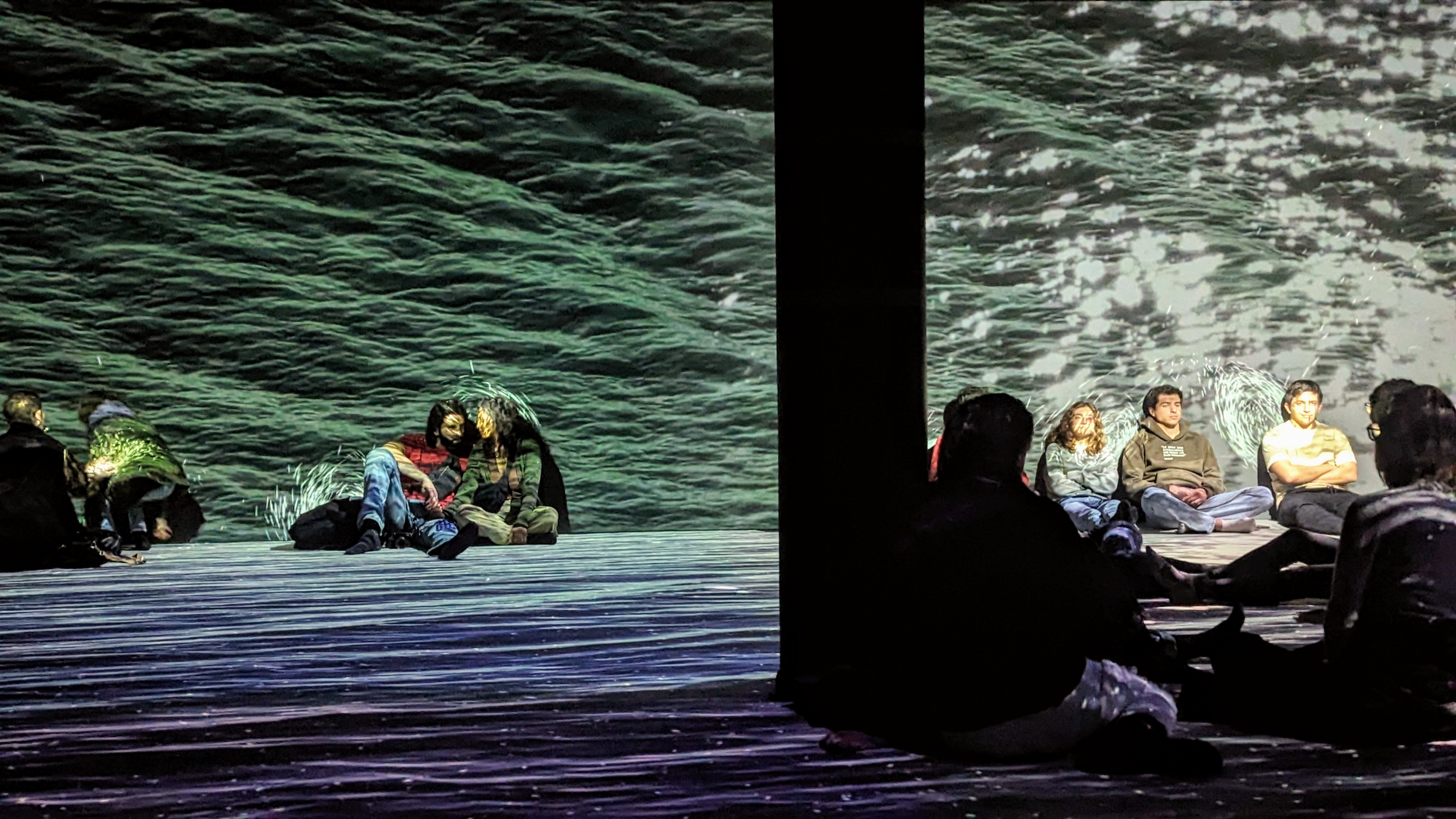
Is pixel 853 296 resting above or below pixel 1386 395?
above

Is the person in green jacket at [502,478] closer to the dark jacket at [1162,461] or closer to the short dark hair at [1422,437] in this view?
the dark jacket at [1162,461]

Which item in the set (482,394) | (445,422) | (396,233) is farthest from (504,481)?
(396,233)

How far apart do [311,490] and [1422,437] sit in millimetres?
8588

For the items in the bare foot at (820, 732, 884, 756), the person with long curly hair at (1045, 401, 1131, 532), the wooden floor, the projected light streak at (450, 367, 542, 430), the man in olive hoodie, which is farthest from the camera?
the projected light streak at (450, 367, 542, 430)

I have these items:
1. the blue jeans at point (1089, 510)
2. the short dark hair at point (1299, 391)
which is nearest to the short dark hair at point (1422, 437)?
the blue jeans at point (1089, 510)

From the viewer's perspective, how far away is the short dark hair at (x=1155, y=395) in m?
8.70

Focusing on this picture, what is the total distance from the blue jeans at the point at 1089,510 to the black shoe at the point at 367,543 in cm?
353

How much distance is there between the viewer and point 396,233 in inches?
428

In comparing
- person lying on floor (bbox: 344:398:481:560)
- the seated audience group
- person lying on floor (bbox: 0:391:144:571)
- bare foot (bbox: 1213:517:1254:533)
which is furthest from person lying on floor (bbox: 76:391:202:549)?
the seated audience group

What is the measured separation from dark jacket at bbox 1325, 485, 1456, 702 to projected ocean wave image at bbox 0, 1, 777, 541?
322 inches

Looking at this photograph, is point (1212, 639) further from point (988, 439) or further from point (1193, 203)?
point (1193, 203)

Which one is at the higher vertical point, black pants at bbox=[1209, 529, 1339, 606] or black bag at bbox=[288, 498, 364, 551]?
black pants at bbox=[1209, 529, 1339, 606]

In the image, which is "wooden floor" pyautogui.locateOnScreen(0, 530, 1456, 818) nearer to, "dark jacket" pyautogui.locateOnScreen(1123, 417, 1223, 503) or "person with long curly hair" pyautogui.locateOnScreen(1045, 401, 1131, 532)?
"person with long curly hair" pyautogui.locateOnScreen(1045, 401, 1131, 532)

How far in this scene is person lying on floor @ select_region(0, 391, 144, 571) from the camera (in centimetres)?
703
